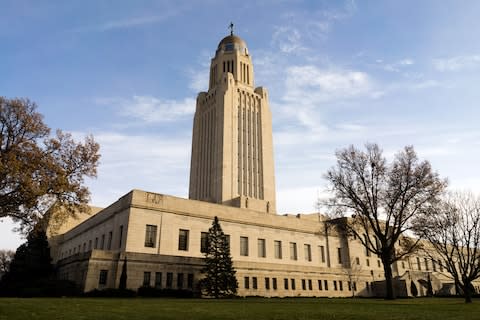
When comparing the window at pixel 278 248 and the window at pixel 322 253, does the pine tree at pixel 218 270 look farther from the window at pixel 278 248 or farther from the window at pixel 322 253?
the window at pixel 322 253

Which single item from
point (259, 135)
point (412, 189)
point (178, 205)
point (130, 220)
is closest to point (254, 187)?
point (259, 135)

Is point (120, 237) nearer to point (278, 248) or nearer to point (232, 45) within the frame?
point (278, 248)

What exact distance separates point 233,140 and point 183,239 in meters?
28.2

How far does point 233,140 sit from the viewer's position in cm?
6819

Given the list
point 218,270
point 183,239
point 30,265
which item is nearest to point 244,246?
point 183,239

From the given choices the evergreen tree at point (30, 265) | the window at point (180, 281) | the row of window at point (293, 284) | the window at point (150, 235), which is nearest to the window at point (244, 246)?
the row of window at point (293, 284)

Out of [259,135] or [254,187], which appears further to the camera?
[259,135]

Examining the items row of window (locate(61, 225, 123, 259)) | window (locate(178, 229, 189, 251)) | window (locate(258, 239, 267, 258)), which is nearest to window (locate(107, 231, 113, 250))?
row of window (locate(61, 225, 123, 259))

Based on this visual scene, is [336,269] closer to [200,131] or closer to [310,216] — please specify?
[310,216]

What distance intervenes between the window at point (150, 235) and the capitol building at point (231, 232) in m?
0.12

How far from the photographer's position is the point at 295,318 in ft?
45.4

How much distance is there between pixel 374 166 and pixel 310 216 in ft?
96.9

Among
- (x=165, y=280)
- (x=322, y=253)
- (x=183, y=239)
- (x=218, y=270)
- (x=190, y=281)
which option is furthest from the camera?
(x=322, y=253)

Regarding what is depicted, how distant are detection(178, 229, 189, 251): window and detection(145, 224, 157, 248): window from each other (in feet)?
10.1
